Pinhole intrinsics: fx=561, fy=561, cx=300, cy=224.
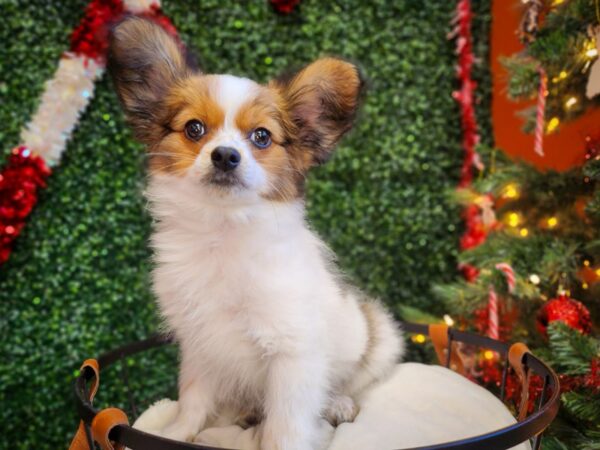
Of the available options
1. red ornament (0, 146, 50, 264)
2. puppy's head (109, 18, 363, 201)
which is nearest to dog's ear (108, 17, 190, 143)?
puppy's head (109, 18, 363, 201)

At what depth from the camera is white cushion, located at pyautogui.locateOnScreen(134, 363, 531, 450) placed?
1309 mm

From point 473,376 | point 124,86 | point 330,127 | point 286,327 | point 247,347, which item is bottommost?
point 473,376

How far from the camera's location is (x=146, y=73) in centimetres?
148

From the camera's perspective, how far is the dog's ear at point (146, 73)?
143 cm

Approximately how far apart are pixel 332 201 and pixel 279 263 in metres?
1.71

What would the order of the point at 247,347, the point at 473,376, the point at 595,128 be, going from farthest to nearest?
the point at 473,376 < the point at 595,128 < the point at 247,347

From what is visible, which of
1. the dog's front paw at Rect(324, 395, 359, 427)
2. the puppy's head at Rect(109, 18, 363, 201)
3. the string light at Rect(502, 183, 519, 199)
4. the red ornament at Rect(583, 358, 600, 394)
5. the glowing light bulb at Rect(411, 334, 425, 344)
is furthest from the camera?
the glowing light bulb at Rect(411, 334, 425, 344)

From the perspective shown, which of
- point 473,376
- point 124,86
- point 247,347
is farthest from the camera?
point 473,376

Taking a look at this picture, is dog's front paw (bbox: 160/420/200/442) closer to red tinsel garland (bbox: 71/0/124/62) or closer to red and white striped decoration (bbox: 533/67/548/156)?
red and white striped decoration (bbox: 533/67/548/156)

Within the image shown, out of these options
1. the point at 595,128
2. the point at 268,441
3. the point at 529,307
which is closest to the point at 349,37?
the point at 595,128

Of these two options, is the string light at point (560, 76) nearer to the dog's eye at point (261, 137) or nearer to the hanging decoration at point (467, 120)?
the hanging decoration at point (467, 120)

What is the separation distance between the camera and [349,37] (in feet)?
9.87

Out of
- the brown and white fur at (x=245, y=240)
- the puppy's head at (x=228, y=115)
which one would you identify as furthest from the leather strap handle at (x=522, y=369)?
the puppy's head at (x=228, y=115)

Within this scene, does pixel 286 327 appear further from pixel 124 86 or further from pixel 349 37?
pixel 349 37
